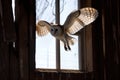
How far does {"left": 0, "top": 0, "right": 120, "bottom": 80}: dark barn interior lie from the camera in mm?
2488

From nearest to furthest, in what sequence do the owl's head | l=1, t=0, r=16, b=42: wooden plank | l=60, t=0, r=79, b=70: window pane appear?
l=1, t=0, r=16, b=42: wooden plank < the owl's head < l=60, t=0, r=79, b=70: window pane

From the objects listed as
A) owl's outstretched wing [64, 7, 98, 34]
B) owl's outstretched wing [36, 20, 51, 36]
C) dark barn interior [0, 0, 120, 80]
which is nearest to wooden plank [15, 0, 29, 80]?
dark barn interior [0, 0, 120, 80]

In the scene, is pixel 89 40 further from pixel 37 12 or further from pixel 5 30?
pixel 5 30

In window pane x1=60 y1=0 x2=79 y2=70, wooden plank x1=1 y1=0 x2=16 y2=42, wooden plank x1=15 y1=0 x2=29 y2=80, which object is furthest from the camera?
A: window pane x1=60 y1=0 x2=79 y2=70

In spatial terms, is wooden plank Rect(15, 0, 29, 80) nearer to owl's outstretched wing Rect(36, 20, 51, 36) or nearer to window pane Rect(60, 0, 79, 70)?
owl's outstretched wing Rect(36, 20, 51, 36)

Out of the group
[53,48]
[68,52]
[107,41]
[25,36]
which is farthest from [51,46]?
[107,41]

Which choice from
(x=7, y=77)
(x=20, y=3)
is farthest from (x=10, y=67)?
(x=20, y=3)

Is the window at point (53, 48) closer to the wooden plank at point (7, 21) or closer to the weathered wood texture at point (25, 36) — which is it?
the weathered wood texture at point (25, 36)

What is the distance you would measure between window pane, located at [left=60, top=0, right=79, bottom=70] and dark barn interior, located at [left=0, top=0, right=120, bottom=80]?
0.30 feet

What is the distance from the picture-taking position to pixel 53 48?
9.17ft

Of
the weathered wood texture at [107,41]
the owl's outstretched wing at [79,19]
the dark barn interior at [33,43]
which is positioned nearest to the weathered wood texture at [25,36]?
the dark barn interior at [33,43]

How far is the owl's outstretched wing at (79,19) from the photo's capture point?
273 cm

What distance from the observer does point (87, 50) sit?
287 centimetres

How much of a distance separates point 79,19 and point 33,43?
1.18 feet
